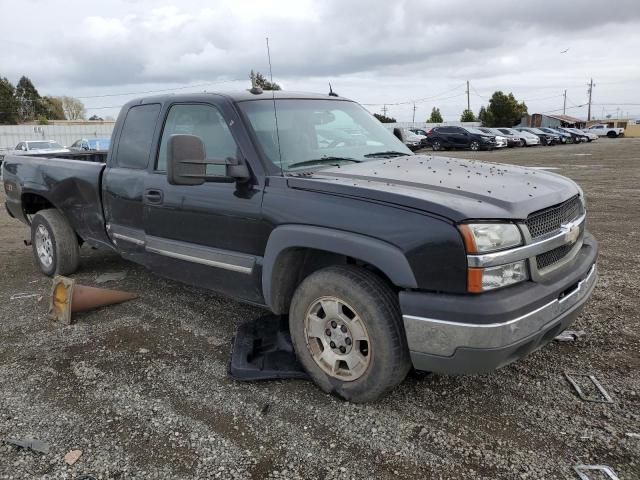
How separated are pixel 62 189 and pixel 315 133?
9.56ft

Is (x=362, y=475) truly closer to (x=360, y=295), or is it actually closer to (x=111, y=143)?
(x=360, y=295)

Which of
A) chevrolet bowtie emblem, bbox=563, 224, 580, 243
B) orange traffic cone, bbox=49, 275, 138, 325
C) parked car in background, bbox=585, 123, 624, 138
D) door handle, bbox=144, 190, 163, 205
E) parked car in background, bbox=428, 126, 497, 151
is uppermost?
door handle, bbox=144, 190, 163, 205

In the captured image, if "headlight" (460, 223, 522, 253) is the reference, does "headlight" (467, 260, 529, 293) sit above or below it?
below

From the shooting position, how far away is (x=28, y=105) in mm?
80125

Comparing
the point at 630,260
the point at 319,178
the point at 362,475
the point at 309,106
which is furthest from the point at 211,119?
the point at 630,260

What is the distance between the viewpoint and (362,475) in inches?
100.0

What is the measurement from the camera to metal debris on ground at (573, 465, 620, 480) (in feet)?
8.06

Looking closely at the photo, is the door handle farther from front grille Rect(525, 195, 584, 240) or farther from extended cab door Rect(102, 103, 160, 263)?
front grille Rect(525, 195, 584, 240)

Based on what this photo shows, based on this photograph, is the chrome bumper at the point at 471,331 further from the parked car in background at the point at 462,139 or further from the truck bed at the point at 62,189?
the parked car in background at the point at 462,139

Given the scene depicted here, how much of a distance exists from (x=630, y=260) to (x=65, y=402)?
5.61m

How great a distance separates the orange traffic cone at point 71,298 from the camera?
177 inches

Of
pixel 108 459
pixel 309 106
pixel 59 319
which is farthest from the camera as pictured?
pixel 59 319

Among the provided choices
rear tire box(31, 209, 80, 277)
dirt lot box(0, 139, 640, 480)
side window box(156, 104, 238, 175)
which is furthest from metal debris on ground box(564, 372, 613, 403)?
rear tire box(31, 209, 80, 277)

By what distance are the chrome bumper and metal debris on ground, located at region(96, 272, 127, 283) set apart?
405cm
